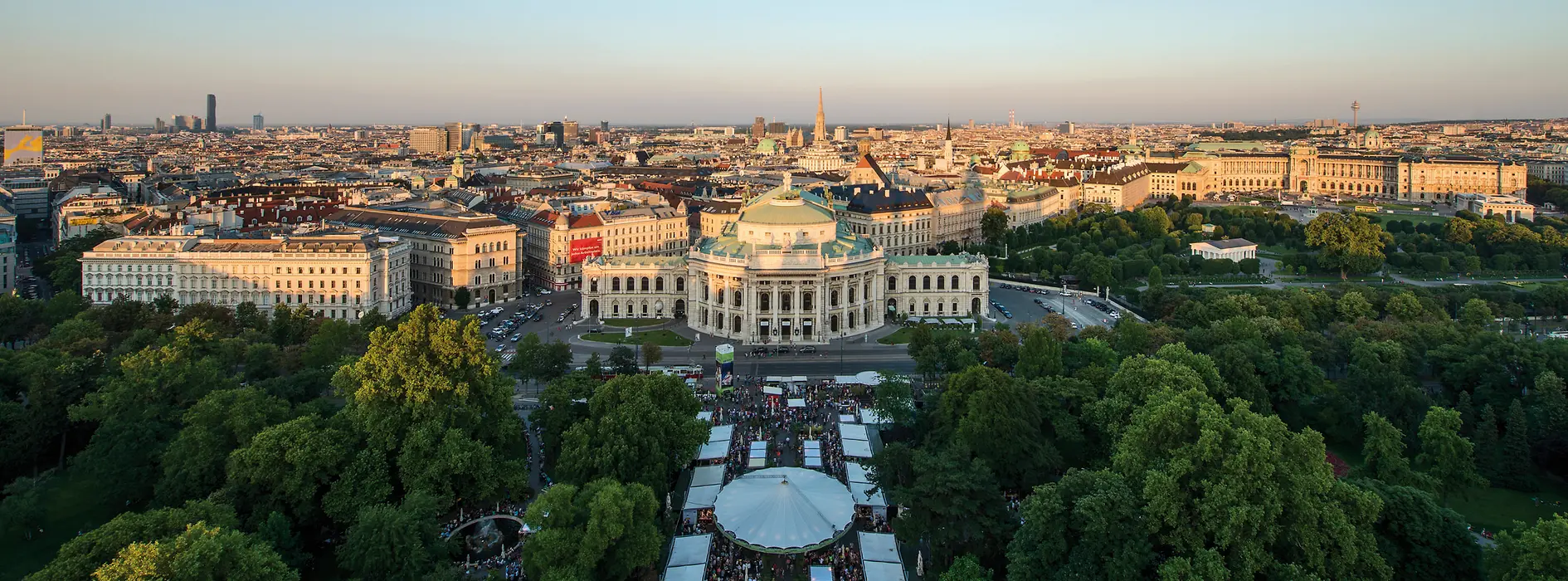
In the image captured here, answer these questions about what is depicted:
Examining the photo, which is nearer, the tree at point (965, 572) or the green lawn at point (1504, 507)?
the tree at point (965, 572)

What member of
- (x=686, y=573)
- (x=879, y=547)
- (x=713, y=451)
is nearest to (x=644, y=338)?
(x=713, y=451)

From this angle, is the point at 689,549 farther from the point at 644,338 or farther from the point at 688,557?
the point at 644,338

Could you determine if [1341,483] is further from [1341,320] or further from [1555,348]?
[1341,320]

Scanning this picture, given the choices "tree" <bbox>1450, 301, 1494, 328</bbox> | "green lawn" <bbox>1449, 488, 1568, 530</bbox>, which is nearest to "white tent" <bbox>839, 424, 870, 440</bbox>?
"green lawn" <bbox>1449, 488, 1568, 530</bbox>

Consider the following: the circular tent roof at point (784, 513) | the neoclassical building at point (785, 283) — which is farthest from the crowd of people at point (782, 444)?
the neoclassical building at point (785, 283)

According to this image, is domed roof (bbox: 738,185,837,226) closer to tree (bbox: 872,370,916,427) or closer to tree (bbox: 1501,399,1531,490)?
tree (bbox: 872,370,916,427)

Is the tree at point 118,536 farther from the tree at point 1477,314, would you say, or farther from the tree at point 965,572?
the tree at point 1477,314
